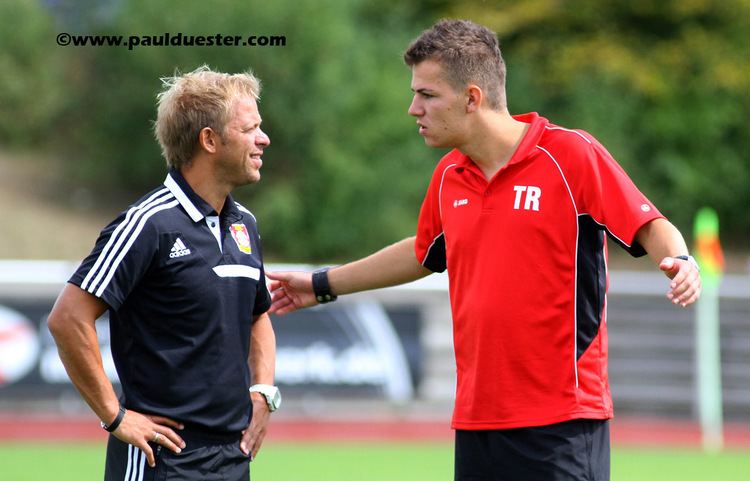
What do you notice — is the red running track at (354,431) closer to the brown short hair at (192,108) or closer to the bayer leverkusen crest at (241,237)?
the bayer leverkusen crest at (241,237)

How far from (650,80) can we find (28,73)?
43.4ft

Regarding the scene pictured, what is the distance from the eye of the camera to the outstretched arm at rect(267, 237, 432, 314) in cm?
487

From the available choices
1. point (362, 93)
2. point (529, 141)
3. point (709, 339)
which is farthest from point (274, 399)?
point (362, 93)

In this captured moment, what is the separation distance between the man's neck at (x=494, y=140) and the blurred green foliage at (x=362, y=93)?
17.0 meters

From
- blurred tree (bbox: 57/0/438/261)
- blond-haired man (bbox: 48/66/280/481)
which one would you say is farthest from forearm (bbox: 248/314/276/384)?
blurred tree (bbox: 57/0/438/261)

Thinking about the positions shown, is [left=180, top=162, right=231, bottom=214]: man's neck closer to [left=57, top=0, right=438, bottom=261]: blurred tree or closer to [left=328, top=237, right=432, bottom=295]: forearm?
[left=328, top=237, right=432, bottom=295]: forearm

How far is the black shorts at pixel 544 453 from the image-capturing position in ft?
13.7

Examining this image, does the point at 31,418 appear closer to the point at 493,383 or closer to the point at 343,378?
the point at 343,378

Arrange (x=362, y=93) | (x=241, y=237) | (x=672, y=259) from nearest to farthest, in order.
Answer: (x=672, y=259) → (x=241, y=237) → (x=362, y=93)

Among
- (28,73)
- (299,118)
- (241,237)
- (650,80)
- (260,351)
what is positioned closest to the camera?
(241,237)

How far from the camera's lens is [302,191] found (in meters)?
22.5

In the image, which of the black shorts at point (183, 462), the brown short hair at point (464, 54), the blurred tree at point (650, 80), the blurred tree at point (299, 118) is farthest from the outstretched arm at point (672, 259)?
the blurred tree at point (650, 80)

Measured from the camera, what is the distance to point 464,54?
437 cm

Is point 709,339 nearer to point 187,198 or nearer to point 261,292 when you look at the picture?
point 261,292
